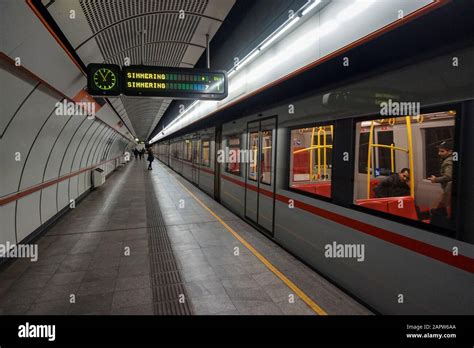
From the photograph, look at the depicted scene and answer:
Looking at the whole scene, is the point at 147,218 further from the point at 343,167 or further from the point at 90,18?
the point at 343,167

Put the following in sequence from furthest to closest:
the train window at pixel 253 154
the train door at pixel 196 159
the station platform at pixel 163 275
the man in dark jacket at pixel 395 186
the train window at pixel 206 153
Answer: the train door at pixel 196 159 < the train window at pixel 206 153 < the train window at pixel 253 154 < the man in dark jacket at pixel 395 186 < the station platform at pixel 163 275

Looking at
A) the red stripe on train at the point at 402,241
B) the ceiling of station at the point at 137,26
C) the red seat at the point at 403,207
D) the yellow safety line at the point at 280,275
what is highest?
the ceiling of station at the point at 137,26

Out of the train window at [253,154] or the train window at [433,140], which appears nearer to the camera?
the train window at [433,140]

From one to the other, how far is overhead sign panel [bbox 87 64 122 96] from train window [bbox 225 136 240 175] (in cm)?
341

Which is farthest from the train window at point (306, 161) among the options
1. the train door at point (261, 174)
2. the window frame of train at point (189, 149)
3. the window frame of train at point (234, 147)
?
the window frame of train at point (189, 149)

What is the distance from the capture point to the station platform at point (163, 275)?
10.5ft

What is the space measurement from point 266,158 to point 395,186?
7.97ft

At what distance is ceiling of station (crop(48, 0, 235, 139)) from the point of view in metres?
4.31

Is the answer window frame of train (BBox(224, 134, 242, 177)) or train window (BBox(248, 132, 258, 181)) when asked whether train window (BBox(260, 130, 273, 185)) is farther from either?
window frame of train (BBox(224, 134, 242, 177))

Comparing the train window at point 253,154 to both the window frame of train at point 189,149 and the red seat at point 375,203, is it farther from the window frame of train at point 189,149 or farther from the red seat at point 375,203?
the window frame of train at point 189,149

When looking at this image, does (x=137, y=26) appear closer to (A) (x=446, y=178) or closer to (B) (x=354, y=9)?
(B) (x=354, y=9)

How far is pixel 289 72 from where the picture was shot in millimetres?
4184

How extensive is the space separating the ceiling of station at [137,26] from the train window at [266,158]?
235cm

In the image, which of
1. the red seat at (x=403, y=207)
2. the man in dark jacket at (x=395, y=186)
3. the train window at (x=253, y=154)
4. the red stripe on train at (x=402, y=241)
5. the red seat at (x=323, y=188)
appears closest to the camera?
the red stripe on train at (x=402, y=241)
